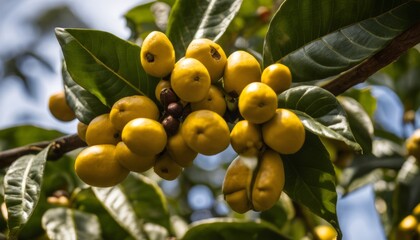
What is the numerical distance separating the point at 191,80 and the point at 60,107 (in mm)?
560

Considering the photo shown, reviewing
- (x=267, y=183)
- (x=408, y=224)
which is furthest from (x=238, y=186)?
(x=408, y=224)

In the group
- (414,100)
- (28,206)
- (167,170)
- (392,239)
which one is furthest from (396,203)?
(28,206)

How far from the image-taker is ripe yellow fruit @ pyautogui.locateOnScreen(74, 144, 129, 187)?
1090mm

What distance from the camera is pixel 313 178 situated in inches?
44.8

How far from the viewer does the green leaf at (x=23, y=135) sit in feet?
5.88

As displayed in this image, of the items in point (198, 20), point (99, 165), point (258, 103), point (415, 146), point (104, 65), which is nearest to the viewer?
point (258, 103)

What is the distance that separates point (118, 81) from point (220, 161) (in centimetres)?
178

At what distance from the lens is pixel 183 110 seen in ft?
3.64

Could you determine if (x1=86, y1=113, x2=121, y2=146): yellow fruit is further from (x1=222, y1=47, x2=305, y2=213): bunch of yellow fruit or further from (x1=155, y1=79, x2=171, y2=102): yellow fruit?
(x1=222, y1=47, x2=305, y2=213): bunch of yellow fruit

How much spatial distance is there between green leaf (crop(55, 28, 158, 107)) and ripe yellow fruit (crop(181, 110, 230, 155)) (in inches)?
7.9

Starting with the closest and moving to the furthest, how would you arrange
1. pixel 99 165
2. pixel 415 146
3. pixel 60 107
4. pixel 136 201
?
pixel 99 165 → pixel 60 107 → pixel 136 201 → pixel 415 146

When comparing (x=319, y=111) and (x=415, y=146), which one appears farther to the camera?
(x=415, y=146)

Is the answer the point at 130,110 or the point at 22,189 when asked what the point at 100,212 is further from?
the point at 130,110

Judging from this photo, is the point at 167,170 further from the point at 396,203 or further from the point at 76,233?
the point at 396,203
